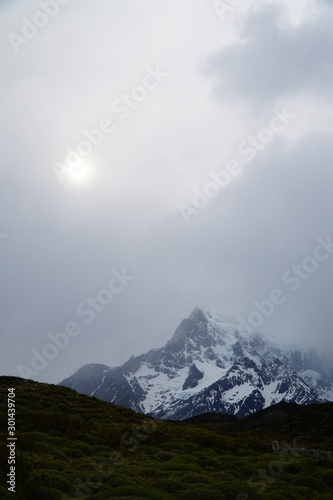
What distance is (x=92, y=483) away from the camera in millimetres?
17266

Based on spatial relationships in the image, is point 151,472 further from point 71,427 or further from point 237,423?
point 237,423

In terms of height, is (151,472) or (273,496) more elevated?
(151,472)

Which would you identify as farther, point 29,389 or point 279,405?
point 279,405

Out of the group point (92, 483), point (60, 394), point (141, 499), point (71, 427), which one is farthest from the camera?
point (60, 394)

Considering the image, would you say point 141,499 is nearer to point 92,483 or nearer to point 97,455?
point 92,483

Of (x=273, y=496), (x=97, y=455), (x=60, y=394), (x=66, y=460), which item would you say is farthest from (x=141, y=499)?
(x=60, y=394)

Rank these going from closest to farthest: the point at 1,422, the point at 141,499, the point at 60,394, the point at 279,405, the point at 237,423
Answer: the point at 141,499 < the point at 1,422 < the point at 60,394 < the point at 237,423 < the point at 279,405

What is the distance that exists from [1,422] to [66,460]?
27.7ft

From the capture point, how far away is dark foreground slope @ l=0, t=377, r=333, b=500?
16438 millimetres

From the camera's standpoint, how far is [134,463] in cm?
2295

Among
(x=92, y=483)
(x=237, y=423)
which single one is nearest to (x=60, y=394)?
(x=92, y=483)

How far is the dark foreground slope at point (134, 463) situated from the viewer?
16.4m

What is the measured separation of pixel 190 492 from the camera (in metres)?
17.3

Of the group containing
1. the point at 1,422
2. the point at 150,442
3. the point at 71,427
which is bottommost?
the point at 150,442
